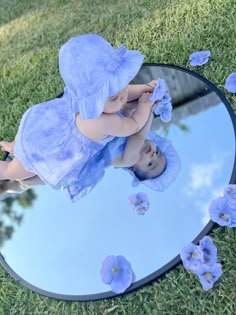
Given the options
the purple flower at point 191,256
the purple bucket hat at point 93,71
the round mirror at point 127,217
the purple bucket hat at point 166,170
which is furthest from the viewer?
the purple bucket hat at point 166,170

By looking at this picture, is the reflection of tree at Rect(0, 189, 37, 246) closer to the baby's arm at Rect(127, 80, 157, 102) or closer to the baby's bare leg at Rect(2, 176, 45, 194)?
the baby's bare leg at Rect(2, 176, 45, 194)

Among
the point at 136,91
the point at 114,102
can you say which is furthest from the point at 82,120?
the point at 136,91

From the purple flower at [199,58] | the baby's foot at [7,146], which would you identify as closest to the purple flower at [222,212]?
the purple flower at [199,58]

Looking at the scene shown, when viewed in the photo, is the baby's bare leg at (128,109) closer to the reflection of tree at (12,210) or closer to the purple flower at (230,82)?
the purple flower at (230,82)

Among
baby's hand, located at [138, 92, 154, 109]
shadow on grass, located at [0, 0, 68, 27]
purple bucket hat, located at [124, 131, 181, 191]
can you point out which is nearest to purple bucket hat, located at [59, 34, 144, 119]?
baby's hand, located at [138, 92, 154, 109]

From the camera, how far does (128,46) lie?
1.99m

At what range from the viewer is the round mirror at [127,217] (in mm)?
1469

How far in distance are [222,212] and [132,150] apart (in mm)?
336

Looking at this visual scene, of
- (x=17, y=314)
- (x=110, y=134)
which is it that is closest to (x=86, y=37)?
(x=110, y=134)

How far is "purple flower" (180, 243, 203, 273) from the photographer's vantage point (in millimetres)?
1349

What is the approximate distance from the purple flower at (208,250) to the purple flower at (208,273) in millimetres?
17

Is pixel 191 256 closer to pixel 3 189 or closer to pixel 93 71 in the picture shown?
pixel 93 71

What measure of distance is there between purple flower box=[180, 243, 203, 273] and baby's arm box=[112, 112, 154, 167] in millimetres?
332

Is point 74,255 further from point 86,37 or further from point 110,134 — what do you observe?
point 86,37
